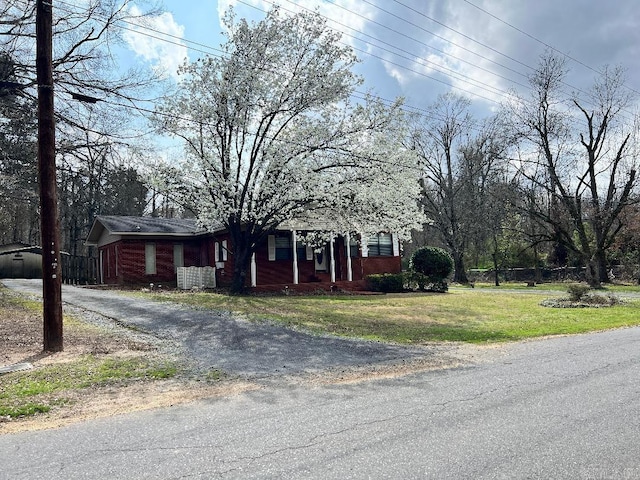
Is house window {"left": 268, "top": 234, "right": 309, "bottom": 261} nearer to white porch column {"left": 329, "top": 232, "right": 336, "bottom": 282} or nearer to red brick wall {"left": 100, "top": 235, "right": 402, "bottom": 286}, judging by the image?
red brick wall {"left": 100, "top": 235, "right": 402, "bottom": 286}

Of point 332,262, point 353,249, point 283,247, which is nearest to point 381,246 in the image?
point 353,249

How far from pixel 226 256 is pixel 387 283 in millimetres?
7841

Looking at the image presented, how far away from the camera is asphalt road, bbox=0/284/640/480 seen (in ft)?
11.9

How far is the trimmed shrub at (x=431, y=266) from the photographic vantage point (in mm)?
24375

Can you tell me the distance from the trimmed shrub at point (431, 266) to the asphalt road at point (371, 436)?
58.7ft

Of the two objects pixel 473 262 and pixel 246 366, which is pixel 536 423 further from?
pixel 473 262

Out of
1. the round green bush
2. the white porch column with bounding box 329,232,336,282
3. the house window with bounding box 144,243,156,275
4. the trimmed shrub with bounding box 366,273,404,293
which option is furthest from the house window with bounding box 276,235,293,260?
the house window with bounding box 144,243,156,275

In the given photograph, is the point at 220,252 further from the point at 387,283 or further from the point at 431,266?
the point at 431,266

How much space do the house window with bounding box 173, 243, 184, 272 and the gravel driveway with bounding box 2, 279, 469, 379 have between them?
1265 cm

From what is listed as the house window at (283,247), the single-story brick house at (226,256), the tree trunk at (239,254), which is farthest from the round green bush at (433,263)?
the tree trunk at (239,254)

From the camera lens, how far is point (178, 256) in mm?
26125

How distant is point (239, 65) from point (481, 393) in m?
14.0

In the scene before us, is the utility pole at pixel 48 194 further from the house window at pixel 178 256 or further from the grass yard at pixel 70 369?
the house window at pixel 178 256

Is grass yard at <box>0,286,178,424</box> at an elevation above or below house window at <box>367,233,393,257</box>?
below
